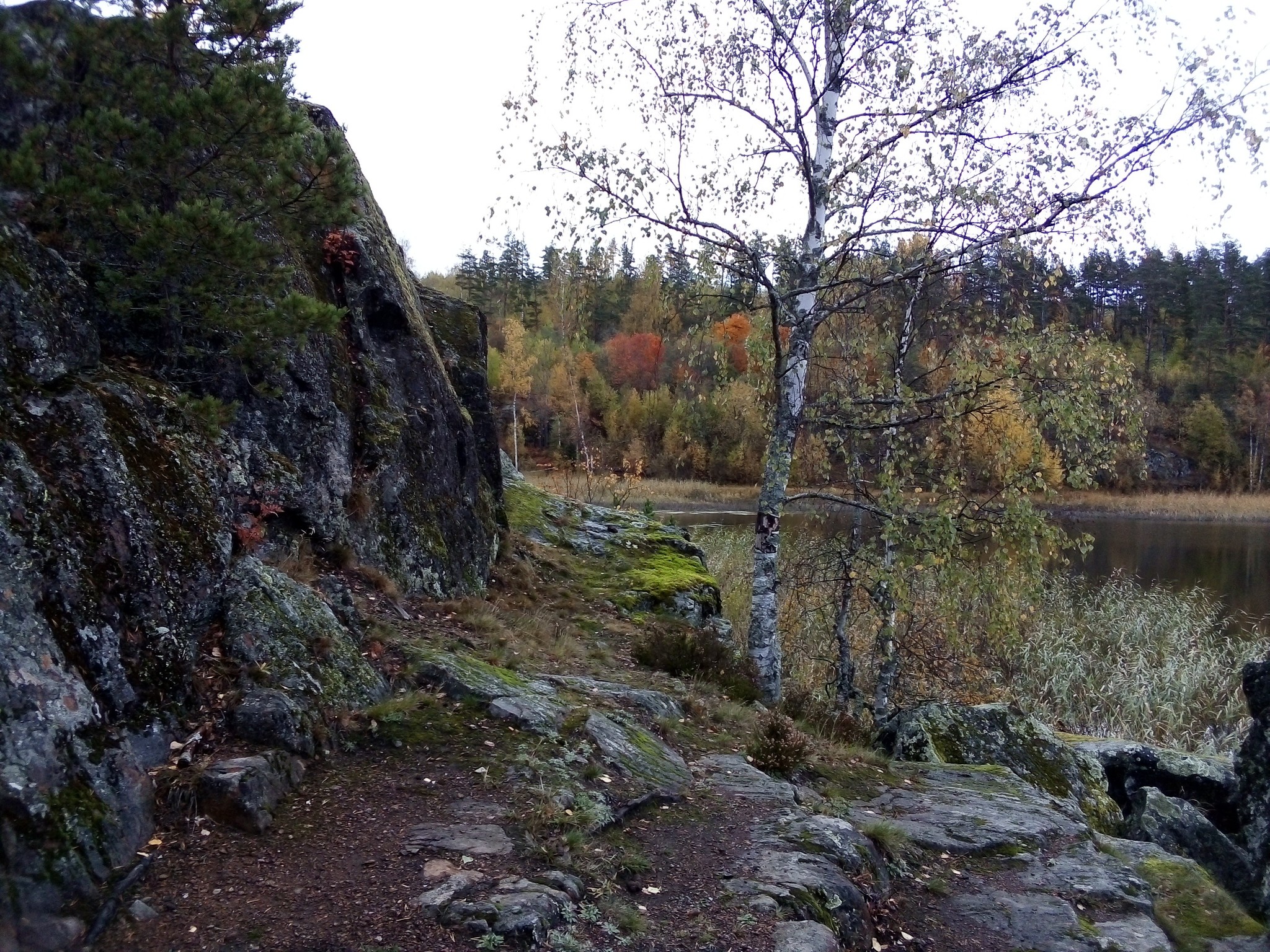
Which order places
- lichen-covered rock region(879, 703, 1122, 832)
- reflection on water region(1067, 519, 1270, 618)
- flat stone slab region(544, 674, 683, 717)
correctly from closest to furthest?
flat stone slab region(544, 674, 683, 717), lichen-covered rock region(879, 703, 1122, 832), reflection on water region(1067, 519, 1270, 618)

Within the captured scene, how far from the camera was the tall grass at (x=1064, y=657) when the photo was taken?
39.4 feet

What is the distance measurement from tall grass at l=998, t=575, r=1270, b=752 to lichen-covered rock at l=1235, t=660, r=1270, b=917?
158 inches

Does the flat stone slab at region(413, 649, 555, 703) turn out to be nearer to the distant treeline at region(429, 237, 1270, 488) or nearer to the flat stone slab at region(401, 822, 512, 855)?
the flat stone slab at region(401, 822, 512, 855)

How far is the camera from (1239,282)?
56938 millimetres

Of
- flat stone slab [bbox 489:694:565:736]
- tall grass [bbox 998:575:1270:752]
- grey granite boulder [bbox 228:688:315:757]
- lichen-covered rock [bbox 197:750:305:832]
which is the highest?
grey granite boulder [bbox 228:688:315:757]

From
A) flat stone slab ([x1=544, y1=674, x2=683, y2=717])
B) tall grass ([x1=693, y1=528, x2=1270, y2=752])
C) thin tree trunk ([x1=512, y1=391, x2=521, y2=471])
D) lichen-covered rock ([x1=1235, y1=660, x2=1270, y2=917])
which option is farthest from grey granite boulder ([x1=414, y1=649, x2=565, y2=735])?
thin tree trunk ([x1=512, y1=391, x2=521, y2=471])

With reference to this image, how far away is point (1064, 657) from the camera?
13461 mm

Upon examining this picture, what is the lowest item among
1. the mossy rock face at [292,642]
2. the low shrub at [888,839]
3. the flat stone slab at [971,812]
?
the flat stone slab at [971,812]

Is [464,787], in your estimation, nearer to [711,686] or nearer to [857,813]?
[857,813]

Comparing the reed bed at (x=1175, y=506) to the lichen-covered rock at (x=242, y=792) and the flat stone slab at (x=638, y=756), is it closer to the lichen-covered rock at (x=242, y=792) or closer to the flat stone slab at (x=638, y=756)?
the flat stone slab at (x=638, y=756)

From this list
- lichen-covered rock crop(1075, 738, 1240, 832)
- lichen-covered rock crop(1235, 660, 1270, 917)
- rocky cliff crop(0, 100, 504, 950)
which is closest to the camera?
rocky cliff crop(0, 100, 504, 950)

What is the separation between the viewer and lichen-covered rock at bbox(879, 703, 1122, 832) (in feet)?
25.8

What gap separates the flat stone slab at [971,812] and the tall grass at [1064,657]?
3.06 metres

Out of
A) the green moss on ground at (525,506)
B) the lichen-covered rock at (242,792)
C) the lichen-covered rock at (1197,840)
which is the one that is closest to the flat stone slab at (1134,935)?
the lichen-covered rock at (1197,840)
